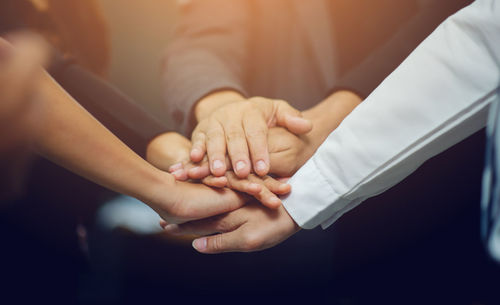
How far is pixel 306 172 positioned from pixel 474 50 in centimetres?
19

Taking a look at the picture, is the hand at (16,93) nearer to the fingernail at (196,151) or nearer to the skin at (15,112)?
the skin at (15,112)

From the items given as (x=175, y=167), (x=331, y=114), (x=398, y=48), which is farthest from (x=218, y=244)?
(x=398, y=48)

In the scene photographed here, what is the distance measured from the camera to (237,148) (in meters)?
0.39

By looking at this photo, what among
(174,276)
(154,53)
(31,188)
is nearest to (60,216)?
(31,188)

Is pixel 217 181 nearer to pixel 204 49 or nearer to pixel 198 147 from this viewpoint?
pixel 198 147

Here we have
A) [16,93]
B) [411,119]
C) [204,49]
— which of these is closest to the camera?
[16,93]

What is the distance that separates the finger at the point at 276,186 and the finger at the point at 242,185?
19 millimetres

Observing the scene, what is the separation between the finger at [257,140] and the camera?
386 millimetres

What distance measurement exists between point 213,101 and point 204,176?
0.51ft

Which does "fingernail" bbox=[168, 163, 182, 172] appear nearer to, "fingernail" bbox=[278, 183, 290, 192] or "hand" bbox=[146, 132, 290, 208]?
"hand" bbox=[146, 132, 290, 208]

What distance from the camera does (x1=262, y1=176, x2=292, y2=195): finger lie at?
377 mm

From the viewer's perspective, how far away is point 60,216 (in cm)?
48

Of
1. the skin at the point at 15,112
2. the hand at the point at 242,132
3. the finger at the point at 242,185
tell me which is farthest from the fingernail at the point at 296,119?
the skin at the point at 15,112

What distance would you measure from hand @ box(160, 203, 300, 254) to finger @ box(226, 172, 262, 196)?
3 cm
